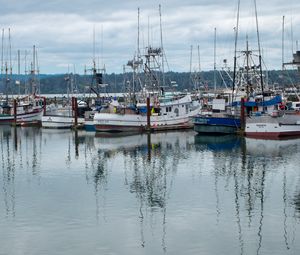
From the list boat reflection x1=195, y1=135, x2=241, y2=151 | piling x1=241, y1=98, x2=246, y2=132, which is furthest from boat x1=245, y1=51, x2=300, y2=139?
boat reflection x1=195, y1=135, x2=241, y2=151

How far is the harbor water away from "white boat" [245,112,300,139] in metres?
2.73

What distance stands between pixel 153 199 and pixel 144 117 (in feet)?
121

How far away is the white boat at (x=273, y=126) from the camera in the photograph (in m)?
58.5

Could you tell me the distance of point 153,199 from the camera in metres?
32.0

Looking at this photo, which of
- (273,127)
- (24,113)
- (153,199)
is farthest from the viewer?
(24,113)

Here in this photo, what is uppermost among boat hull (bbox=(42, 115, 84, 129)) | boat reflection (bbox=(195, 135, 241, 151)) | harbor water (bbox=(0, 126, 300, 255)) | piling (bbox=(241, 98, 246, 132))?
piling (bbox=(241, 98, 246, 132))

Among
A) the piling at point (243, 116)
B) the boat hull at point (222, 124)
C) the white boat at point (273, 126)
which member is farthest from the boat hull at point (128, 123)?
the white boat at point (273, 126)

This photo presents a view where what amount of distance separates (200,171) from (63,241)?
58.1ft

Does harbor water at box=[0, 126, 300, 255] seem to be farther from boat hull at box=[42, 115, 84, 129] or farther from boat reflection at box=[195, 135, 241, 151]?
boat hull at box=[42, 115, 84, 129]

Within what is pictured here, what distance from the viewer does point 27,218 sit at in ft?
93.1

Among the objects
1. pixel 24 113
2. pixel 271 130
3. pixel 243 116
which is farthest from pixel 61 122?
pixel 271 130

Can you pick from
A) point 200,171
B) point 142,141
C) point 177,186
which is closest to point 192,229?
point 177,186

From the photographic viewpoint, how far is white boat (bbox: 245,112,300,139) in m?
58.5

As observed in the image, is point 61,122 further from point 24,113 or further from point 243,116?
point 243,116
